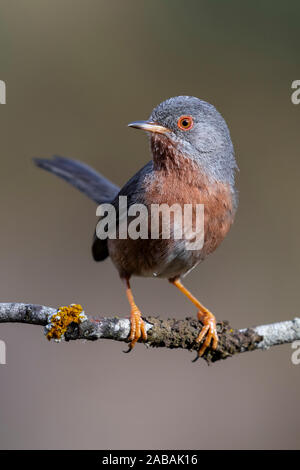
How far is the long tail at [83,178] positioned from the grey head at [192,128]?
5.54ft

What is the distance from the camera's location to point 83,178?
619 cm

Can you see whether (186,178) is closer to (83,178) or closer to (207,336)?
(207,336)

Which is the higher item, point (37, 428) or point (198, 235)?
point (198, 235)

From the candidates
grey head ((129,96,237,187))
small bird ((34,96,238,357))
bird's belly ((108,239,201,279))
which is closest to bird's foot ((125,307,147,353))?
small bird ((34,96,238,357))

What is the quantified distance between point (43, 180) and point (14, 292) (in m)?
2.08

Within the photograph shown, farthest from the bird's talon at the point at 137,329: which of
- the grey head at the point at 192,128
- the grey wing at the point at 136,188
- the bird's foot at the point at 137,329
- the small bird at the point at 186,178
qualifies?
the grey head at the point at 192,128

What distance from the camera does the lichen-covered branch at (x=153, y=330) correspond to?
311 centimetres

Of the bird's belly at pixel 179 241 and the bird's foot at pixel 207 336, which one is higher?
the bird's belly at pixel 179 241

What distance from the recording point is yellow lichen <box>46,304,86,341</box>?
10.2 feet

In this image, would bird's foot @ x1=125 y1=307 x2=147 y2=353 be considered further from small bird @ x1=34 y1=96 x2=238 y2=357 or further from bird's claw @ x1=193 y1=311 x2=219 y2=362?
bird's claw @ x1=193 y1=311 x2=219 y2=362

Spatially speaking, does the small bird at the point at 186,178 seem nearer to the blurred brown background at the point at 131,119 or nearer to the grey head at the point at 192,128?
the grey head at the point at 192,128

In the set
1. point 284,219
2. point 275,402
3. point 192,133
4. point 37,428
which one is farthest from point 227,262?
point 192,133

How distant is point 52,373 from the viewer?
6922 millimetres

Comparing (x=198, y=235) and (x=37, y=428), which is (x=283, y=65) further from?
(x=37, y=428)
